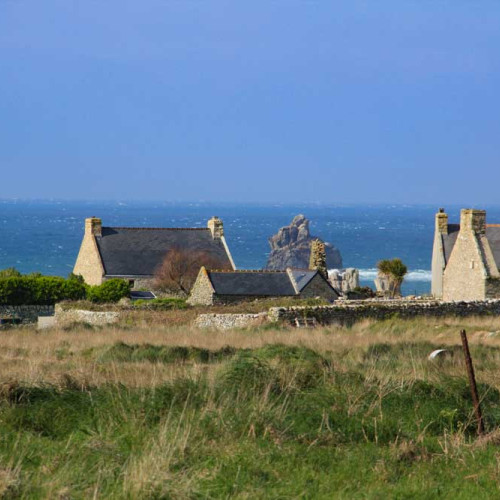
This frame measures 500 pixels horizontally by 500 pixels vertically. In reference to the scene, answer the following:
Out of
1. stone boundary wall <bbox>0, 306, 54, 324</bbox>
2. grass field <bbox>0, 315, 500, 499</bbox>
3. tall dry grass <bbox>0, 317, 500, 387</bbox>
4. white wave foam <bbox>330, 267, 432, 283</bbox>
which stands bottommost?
white wave foam <bbox>330, 267, 432, 283</bbox>

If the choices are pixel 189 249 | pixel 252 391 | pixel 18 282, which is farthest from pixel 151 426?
pixel 189 249

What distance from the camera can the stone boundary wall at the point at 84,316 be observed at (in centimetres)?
3525

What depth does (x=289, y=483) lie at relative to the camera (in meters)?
8.64

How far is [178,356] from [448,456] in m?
9.07

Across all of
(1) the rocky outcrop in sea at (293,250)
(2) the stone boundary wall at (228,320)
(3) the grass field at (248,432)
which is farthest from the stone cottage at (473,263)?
(1) the rocky outcrop in sea at (293,250)

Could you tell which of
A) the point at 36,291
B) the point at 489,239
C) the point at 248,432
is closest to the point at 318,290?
the point at 489,239

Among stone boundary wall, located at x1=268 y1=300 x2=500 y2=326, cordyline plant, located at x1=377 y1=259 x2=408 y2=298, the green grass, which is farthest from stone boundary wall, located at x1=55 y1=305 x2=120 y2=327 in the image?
cordyline plant, located at x1=377 y1=259 x2=408 y2=298

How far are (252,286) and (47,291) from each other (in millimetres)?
10508

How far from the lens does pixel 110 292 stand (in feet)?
149

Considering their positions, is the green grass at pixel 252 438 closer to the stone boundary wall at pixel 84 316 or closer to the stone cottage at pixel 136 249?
the stone boundary wall at pixel 84 316

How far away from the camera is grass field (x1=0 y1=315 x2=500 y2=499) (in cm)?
845

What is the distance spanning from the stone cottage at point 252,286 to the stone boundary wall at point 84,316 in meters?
4.84

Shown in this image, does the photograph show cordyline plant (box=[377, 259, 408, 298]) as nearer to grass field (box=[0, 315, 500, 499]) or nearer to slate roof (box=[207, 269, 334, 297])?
slate roof (box=[207, 269, 334, 297])

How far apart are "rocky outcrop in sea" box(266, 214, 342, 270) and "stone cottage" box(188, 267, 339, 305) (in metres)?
92.2
